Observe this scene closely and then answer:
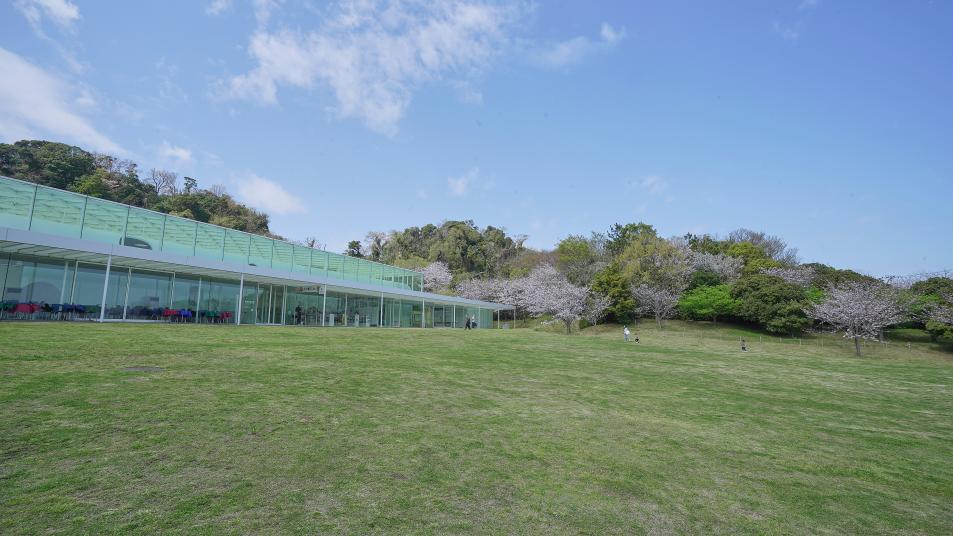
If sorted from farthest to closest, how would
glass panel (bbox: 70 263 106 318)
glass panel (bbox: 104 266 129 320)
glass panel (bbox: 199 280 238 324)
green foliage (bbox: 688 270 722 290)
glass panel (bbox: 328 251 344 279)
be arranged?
green foliage (bbox: 688 270 722 290)
glass panel (bbox: 328 251 344 279)
glass panel (bbox: 199 280 238 324)
glass panel (bbox: 104 266 129 320)
glass panel (bbox: 70 263 106 318)

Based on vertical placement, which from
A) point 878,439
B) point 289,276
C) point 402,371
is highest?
point 289,276

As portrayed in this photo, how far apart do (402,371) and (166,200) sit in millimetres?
52374

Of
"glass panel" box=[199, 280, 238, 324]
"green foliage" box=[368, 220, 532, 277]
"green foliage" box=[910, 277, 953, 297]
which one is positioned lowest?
"glass panel" box=[199, 280, 238, 324]

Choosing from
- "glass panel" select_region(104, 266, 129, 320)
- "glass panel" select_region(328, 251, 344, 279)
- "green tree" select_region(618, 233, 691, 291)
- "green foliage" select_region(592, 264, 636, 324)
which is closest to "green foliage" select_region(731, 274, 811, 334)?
"green tree" select_region(618, 233, 691, 291)

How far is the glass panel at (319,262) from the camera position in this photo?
31.2m

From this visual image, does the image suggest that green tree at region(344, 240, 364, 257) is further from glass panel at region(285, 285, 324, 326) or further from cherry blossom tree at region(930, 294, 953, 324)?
cherry blossom tree at region(930, 294, 953, 324)

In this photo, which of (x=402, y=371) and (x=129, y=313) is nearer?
(x=402, y=371)

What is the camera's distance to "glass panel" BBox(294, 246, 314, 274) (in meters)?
30.2

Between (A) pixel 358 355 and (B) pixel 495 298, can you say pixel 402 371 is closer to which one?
(A) pixel 358 355

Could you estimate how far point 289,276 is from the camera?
80.4ft

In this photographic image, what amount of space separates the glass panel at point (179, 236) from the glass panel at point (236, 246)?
2.15 meters

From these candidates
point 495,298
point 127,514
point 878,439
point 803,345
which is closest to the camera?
point 127,514

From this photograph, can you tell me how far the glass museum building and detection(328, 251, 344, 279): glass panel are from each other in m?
0.07

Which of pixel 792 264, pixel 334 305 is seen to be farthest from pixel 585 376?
pixel 792 264
